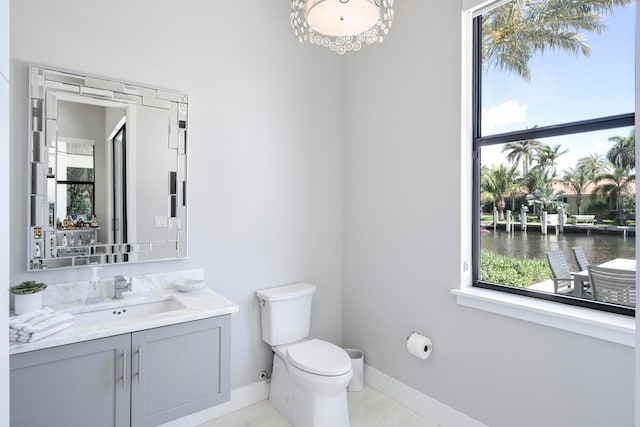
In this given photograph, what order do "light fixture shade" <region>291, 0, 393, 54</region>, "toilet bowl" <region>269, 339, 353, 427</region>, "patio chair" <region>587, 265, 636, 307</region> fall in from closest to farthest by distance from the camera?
1. "light fixture shade" <region>291, 0, 393, 54</region>
2. "patio chair" <region>587, 265, 636, 307</region>
3. "toilet bowl" <region>269, 339, 353, 427</region>

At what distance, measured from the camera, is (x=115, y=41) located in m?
1.96

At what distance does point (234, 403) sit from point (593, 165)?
2.52 meters

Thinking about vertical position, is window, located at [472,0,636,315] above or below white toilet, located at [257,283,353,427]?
above

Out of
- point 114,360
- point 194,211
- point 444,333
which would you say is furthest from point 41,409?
point 444,333

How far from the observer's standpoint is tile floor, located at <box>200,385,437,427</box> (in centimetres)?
223

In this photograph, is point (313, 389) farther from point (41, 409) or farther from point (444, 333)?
point (41, 409)

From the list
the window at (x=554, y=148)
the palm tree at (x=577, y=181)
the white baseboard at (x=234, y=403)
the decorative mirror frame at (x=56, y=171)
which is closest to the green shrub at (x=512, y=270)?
the window at (x=554, y=148)

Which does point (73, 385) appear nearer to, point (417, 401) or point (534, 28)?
point (417, 401)

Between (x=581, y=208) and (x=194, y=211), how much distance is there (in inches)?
85.0

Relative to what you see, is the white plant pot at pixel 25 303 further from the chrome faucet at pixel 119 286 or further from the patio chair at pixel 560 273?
the patio chair at pixel 560 273

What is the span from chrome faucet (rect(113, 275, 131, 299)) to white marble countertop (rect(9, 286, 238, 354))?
0.03 metres

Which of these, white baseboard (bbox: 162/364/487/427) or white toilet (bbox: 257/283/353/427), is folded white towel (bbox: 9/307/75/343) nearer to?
white baseboard (bbox: 162/364/487/427)
